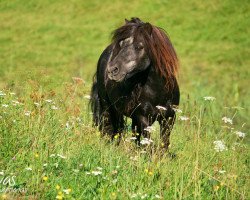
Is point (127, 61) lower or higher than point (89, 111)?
higher

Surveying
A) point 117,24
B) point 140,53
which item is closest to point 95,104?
point 140,53

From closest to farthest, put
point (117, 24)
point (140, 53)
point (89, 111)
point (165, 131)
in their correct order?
point (140, 53), point (165, 131), point (89, 111), point (117, 24)

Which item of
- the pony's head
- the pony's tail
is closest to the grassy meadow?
the pony's tail

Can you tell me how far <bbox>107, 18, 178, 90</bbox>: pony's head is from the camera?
665 cm

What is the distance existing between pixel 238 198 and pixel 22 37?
20.3m

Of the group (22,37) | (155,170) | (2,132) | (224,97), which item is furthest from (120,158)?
(22,37)

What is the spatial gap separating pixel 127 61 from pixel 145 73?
0.49 m

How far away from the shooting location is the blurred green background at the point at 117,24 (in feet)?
61.2

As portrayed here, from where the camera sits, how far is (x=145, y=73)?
707 centimetres

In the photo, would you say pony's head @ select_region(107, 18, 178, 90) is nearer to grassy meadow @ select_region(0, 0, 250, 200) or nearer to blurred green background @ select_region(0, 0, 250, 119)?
grassy meadow @ select_region(0, 0, 250, 200)

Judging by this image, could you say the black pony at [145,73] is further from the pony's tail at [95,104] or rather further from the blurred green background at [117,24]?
the blurred green background at [117,24]

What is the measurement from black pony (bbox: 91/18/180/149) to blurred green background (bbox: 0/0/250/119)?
7.79 m

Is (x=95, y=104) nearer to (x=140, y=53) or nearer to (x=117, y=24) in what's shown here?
(x=140, y=53)

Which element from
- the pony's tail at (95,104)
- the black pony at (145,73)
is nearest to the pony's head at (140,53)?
the black pony at (145,73)
